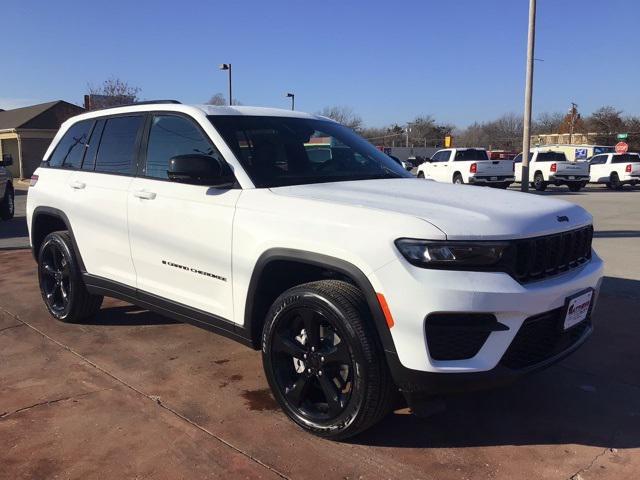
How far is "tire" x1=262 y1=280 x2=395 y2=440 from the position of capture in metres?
2.94

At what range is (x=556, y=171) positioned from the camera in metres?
24.5

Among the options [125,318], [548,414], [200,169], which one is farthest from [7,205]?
[548,414]

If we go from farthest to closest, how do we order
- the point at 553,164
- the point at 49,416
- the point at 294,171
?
1. the point at 553,164
2. the point at 294,171
3. the point at 49,416

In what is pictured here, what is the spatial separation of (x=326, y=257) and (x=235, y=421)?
1.19 metres

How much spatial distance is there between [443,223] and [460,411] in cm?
145

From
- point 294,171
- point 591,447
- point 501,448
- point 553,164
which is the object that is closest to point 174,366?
point 294,171

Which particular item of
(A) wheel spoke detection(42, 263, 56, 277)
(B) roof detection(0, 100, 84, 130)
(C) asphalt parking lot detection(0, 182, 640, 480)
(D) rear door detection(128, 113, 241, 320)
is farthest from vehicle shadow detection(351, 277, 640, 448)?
(B) roof detection(0, 100, 84, 130)

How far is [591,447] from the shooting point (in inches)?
127

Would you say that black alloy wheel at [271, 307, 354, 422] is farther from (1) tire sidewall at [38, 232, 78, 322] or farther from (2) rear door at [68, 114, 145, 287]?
(1) tire sidewall at [38, 232, 78, 322]

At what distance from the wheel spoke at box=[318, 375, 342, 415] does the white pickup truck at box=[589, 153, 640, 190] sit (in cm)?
2733

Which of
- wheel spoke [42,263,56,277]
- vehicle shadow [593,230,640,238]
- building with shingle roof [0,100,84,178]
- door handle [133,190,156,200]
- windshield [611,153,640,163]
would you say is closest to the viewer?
door handle [133,190,156,200]

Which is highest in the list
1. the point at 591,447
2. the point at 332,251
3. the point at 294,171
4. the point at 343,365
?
the point at 294,171

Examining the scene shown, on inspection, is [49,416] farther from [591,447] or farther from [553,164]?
[553,164]

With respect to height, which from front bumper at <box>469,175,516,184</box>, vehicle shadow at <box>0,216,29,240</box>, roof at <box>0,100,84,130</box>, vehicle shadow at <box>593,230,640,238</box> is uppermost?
roof at <box>0,100,84,130</box>
